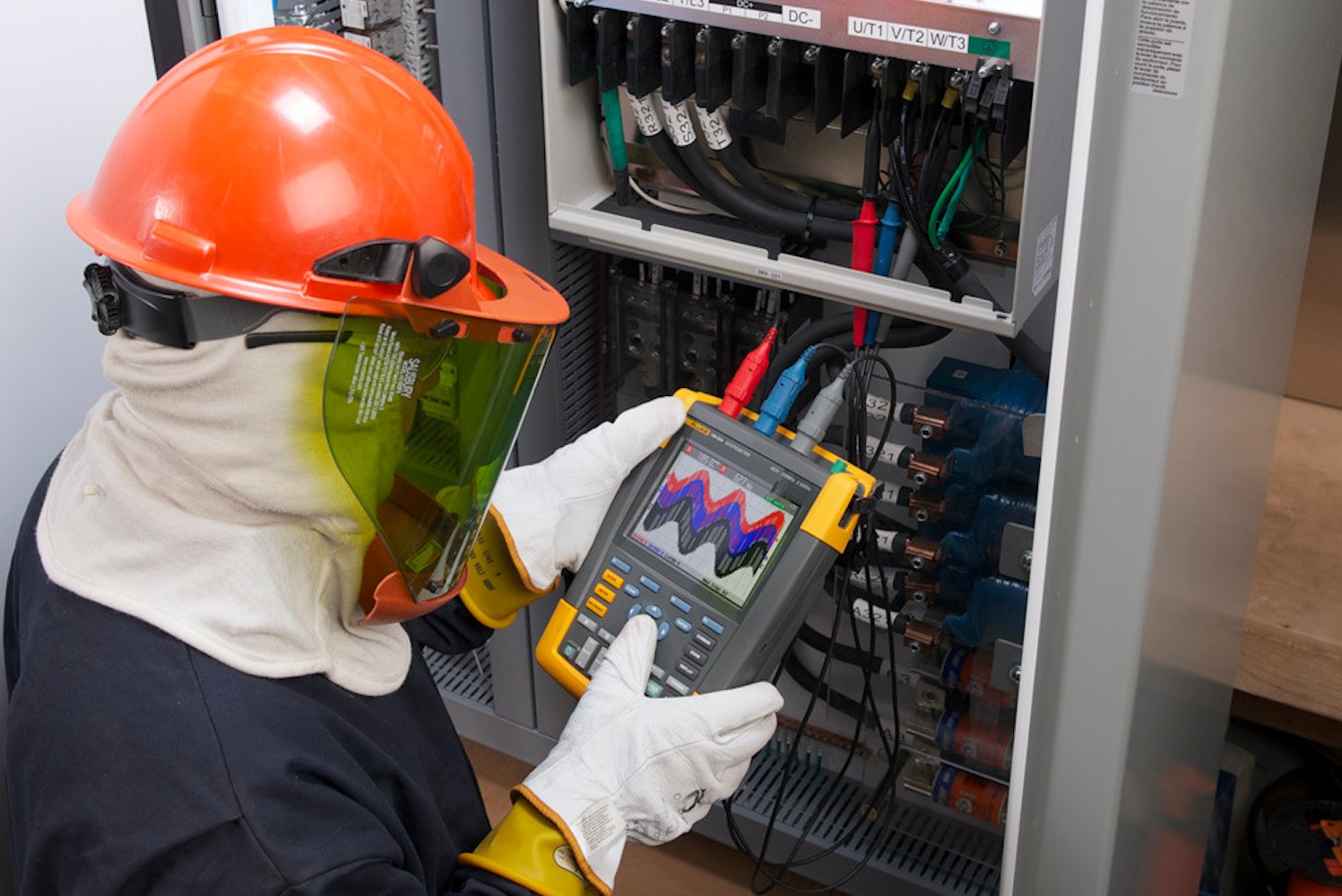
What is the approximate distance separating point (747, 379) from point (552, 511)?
10.1 inches

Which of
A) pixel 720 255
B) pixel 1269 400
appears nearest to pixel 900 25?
pixel 720 255

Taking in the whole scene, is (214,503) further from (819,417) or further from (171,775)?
(819,417)

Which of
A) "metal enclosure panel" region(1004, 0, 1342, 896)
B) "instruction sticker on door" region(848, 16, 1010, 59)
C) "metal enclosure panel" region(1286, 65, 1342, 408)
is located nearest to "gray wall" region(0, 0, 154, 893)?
"instruction sticker on door" region(848, 16, 1010, 59)

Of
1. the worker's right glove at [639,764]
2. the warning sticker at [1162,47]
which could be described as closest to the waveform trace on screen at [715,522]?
the worker's right glove at [639,764]

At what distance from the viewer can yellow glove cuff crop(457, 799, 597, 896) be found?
108 centimetres

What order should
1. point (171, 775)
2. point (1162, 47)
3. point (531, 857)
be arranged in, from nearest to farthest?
point (1162, 47)
point (171, 775)
point (531, 857)

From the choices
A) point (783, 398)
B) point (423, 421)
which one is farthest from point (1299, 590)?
point (423, 421)

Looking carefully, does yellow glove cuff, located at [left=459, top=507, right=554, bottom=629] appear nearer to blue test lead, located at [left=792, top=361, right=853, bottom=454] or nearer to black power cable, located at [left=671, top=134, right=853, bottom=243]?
blue test lead, located at [left=792, top=361, right=853, bottom=454]

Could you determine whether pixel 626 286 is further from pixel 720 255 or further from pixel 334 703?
pixel 334 703

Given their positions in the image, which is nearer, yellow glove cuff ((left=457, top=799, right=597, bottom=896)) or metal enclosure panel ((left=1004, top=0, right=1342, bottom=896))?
metal enclosure panel ((left=1004, top=0, right=1342, bottom=896))

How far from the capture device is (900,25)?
3.86ft

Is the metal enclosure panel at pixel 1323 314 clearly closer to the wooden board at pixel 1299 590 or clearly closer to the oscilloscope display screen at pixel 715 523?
the wooden board at pixel 1299 590

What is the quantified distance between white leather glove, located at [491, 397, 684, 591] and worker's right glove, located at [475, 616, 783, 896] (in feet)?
0.60

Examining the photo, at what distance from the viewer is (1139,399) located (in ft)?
2.16
